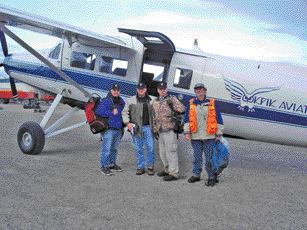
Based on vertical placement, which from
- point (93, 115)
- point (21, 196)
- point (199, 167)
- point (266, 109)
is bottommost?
point (21, 196)

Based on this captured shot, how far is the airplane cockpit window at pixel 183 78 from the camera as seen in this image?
9.50 m

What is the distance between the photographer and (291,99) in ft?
28.4

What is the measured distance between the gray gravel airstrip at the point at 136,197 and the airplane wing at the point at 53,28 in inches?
117

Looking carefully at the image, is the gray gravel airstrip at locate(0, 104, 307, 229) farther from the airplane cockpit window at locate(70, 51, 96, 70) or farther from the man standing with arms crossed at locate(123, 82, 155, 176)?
the airplane cockpit window at locate(70, 51, 96, 70)

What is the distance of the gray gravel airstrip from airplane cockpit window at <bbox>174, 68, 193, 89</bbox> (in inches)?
77.1

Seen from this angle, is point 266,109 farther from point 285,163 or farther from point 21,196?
point 21,196

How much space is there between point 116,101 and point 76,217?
3.65 metres

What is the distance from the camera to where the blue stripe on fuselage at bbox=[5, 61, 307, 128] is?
8.72 metres

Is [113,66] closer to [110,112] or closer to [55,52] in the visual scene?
[55,52]

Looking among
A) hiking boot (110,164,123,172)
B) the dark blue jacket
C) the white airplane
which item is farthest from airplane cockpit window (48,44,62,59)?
hiking boot (110,164,123,172)

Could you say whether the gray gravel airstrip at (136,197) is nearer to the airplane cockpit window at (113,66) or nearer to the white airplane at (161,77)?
the white airplane at (161,77)

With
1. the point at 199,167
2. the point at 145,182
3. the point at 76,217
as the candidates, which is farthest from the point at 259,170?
the point at 76,217

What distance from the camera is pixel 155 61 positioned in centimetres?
1002

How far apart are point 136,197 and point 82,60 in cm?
539
